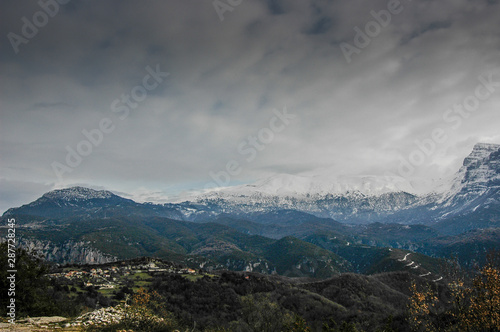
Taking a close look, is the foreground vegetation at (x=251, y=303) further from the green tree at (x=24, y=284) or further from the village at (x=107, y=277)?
the village at (x=107, y=277)

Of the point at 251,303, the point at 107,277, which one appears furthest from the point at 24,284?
the point at 107,277

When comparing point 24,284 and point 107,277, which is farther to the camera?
point 107,277

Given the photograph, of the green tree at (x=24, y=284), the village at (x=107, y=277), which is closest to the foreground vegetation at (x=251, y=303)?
the green tree at (x=24, y=284)

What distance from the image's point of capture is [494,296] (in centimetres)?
2517

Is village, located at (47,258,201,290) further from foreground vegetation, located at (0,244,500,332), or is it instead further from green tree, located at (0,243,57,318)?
green tree, located at (0,243,57,318)

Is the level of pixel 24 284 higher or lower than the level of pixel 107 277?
higher

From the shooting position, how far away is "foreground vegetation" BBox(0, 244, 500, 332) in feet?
87.5

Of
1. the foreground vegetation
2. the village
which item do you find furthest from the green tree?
the village

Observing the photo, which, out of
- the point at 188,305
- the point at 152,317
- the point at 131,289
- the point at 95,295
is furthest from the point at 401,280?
the point at 152,317

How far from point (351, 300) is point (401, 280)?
94147 mm

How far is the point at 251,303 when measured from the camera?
228 ft

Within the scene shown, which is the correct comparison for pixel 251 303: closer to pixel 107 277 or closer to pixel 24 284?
pixel 24 284

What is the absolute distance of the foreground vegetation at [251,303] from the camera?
2666cm

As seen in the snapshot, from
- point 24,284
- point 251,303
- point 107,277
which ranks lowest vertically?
point 251,303
